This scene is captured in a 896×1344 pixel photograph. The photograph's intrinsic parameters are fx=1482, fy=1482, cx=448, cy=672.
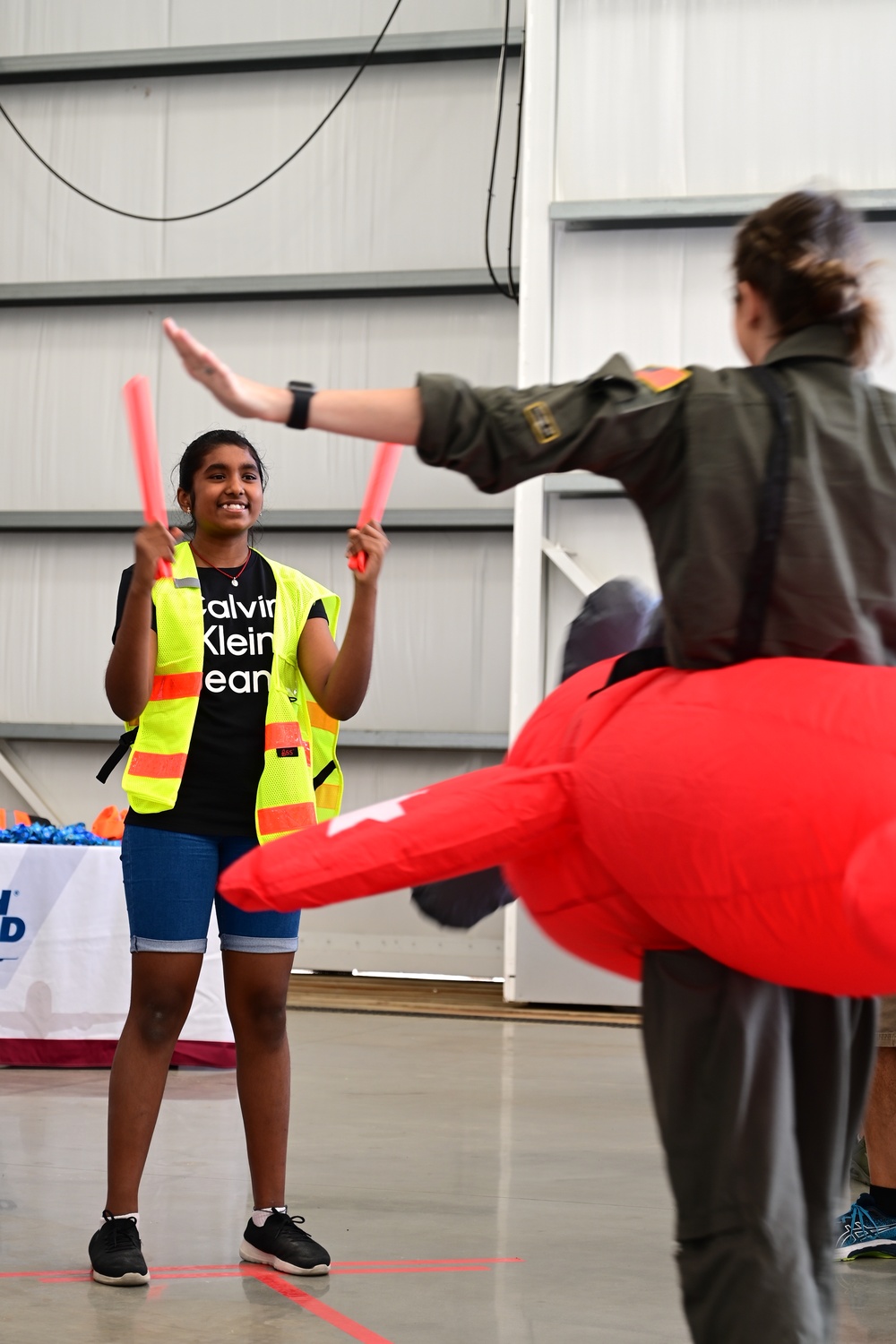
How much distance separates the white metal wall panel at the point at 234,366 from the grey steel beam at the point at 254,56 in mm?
1400

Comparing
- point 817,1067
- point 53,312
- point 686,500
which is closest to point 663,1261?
point 817,1067

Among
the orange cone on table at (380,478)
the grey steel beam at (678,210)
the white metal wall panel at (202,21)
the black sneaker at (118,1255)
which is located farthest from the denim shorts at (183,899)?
the white metal wall panel at (202,21)

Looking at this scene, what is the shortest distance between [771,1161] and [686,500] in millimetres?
686

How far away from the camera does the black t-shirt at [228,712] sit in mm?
2768

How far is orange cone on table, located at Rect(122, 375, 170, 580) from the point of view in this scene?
77.3 inches

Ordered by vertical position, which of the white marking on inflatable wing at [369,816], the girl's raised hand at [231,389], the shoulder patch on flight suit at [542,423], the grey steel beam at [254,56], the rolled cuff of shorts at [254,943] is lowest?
the rolled cuff of shorts at [254,943]

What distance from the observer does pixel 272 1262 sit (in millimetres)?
2865

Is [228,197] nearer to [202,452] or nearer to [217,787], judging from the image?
[202,452]

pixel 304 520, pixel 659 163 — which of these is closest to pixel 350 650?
pixel 659 163

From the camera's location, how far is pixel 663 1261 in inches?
120

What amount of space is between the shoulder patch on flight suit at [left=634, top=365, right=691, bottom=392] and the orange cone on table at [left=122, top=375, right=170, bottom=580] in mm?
684

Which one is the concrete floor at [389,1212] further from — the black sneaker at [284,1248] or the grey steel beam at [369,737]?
the grey steel beam at [369,737]

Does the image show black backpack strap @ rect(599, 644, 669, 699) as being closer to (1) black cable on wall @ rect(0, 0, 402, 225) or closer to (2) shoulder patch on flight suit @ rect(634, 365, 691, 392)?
(2) shoulder patch on flight suit @ rect(634, 365, 691, 392)

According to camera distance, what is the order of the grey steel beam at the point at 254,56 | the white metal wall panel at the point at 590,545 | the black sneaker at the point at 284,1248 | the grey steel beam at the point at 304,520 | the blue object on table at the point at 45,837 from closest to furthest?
the black sneaker at the point at 284,1248
the blue object on table at the point at 45,837
the white metal wall panel at the point at 590,545
the grey steel beam at the point at 304,520
the grey steel beam at the point at 254,56
